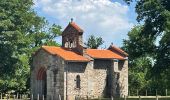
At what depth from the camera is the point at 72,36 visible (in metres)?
62.4

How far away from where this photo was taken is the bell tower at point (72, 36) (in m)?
61.7

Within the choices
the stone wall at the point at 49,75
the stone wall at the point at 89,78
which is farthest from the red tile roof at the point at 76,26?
the stone wall at the point at 49,75

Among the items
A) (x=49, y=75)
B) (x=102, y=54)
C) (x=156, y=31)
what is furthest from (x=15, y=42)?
(x=156, y=31)

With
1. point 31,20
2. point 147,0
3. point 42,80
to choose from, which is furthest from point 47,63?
point 147,0

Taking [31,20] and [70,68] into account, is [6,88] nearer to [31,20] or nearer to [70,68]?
[31,20]

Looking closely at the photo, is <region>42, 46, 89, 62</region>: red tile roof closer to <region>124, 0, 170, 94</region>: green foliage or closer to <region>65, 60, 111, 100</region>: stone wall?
<region>65, 60, 111, 100</region>: stone wall

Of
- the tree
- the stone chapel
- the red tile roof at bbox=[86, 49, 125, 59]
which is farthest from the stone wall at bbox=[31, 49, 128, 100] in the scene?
the tree

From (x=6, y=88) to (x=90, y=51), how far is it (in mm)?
15381

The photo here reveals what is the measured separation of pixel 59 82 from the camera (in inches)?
2285

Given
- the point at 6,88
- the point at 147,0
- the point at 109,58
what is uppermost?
the point at 147,0

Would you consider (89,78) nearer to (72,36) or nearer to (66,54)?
(66,54)

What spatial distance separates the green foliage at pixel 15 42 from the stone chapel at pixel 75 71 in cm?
305

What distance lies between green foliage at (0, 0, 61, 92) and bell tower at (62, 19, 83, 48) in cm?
630

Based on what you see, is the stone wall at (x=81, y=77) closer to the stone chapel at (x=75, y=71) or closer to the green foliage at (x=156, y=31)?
the stone chapel at (x=75, y=71)
